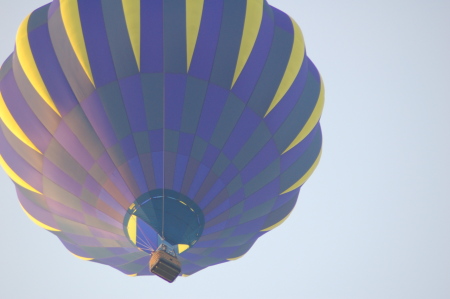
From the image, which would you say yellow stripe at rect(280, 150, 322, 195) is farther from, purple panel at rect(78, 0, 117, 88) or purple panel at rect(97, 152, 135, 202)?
purple panel at rect(78, 0, 117, 88)

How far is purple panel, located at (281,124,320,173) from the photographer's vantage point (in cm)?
1138

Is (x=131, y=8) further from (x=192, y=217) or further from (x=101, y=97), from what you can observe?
(x=192, y=217)

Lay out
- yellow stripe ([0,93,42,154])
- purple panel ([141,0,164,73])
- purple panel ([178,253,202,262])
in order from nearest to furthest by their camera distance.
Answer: purple panel ([141,0,164,73]), yellow stripe ([0,93,42,154]), purple panel ([178,253,202,262])

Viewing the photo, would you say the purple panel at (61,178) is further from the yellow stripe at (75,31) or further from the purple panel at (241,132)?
the purple panel at (241,132)

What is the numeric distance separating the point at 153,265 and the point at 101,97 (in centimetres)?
250

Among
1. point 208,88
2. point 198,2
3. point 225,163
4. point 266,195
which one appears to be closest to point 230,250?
point 266,195

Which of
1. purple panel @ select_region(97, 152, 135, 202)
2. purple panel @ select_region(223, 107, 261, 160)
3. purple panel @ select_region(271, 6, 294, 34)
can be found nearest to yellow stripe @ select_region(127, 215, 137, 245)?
purple panel @ select_region(97, 152, 135, 202)

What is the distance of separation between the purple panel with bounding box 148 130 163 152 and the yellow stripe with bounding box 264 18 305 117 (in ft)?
5.32

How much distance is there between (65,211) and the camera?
11.4m

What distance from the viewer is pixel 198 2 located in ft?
34.2

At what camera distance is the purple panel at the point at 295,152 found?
37.3ft

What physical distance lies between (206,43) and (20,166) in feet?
11.5

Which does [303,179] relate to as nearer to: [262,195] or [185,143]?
[262,195]

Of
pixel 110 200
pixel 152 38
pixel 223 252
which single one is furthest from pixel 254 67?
pixel 223 252
